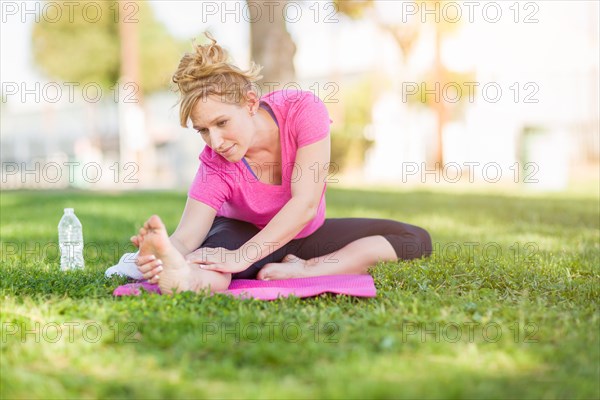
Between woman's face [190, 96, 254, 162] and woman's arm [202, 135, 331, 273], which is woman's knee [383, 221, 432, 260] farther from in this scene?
woman's face [190, 96, 254, 162]

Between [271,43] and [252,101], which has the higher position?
[271,43]

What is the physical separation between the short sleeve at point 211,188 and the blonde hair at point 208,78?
0.41 meters

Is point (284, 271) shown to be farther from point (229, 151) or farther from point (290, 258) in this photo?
point (229, 151)

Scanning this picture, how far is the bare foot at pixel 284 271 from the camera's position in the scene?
3646 millimetres

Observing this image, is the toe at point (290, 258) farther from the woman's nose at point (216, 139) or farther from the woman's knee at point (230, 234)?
the woman's nose at point (216, 139)

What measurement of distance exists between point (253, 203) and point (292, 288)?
0.70m

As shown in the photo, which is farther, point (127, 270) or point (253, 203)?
point (253, 203)

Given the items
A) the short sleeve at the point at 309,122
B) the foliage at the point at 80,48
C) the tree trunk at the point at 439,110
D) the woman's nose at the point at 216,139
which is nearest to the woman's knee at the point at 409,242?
the short sleeve at the point at 309,122

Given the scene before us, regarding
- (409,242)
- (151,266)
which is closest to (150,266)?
(151,266)

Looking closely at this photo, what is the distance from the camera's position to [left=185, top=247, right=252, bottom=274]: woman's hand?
3309 millimetres

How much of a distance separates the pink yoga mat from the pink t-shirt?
475 mm

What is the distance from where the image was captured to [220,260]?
3.38 m

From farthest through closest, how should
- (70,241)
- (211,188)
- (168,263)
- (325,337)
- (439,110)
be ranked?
(439,110) → (70,241) → (211,188) → (168,263) → (325,337)

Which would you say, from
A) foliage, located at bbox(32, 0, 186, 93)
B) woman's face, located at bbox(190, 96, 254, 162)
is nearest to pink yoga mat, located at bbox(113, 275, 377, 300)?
woman's face, located at bbox(190, 96, 254, 162)
